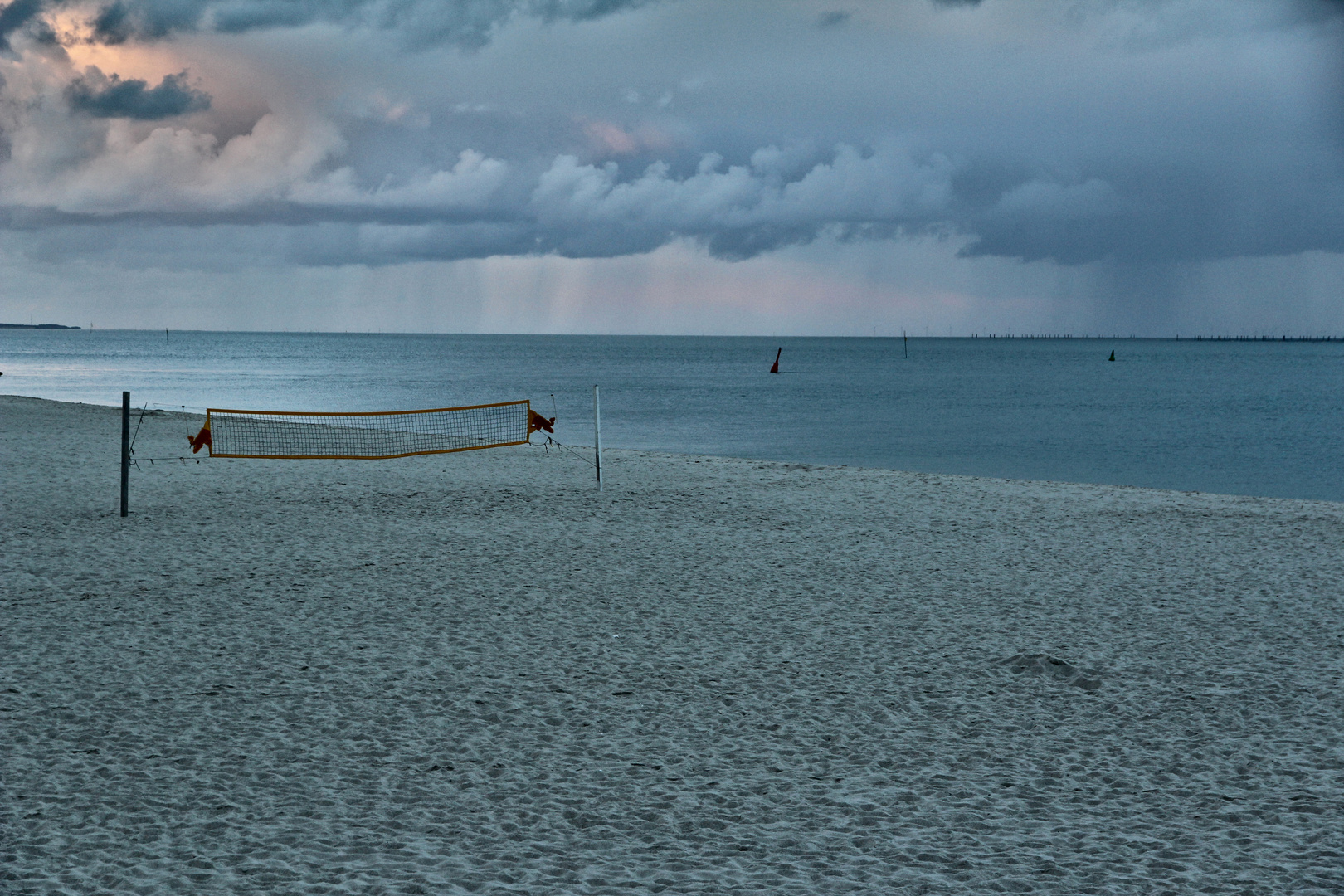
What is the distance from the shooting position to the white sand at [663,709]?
447 centimetres

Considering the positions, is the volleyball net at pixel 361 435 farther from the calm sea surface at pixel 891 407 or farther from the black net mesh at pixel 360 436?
the calm sea surface at pixel 891 407

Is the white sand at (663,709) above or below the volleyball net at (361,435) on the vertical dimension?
below

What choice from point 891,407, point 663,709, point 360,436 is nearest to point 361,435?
point 360,436

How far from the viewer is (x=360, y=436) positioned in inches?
1155

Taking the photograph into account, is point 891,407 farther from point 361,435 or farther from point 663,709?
point 663,709

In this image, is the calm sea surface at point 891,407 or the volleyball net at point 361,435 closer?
the volleyball net at point 361,435

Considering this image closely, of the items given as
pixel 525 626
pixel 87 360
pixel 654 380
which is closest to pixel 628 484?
pixel 525 626

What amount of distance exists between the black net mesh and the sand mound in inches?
469

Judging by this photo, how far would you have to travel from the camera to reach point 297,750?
18.5ft

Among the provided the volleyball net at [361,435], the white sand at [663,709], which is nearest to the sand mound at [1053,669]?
the white sand at [663,709]

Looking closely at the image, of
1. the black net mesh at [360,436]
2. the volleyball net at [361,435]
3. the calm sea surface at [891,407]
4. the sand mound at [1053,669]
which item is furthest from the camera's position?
the calm sea surface at [891,407]

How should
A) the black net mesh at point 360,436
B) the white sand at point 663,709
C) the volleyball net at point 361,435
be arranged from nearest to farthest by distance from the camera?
the white sand at point 663,709
the volleyball net at point 361,435
the black net mesh at point 360,436

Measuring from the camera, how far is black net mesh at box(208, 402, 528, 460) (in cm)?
2323

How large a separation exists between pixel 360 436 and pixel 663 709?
967 inches
